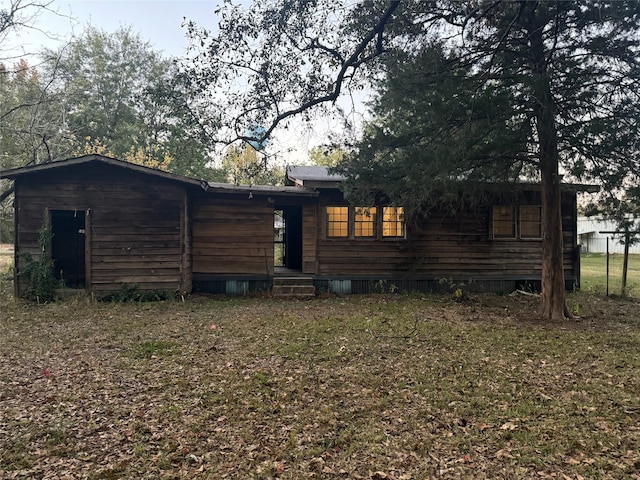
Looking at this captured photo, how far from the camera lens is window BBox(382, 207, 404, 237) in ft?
37.4

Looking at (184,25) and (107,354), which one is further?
(184,25)

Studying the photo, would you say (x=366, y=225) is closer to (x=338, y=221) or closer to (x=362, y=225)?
(x=362, y=225)

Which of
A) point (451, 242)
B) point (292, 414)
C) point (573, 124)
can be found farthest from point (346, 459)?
point (451, 242)

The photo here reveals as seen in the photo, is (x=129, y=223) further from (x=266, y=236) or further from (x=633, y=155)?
(x=633, y=155)

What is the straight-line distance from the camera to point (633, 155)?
21.2ft

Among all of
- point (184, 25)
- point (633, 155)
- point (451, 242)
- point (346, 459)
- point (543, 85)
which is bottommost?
point (346, 459)

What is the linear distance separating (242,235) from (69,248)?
538 cm

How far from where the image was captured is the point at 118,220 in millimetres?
9750

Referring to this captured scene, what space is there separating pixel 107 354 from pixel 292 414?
325cm

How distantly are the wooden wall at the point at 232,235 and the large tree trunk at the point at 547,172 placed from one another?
677 cm

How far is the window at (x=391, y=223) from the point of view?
37.4 ft

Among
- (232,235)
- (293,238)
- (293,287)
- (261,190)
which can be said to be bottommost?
(293,287)

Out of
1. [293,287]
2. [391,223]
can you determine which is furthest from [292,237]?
[391,223]

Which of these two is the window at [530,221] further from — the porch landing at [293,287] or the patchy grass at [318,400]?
the porch landing at [293,287]
